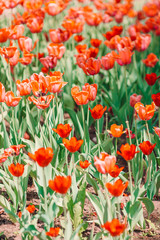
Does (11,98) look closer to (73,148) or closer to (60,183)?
(73,148)

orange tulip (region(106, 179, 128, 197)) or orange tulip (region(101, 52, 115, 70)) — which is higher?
orange tulip (region(101, 52, 115, 70))

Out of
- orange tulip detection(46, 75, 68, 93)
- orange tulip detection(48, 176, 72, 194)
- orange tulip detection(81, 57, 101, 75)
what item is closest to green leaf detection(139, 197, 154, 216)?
orange tulip detection(48, 176, 72, 194)

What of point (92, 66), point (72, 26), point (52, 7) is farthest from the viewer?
point (52, 7)

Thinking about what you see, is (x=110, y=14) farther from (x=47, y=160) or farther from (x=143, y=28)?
(x=47, y=160)

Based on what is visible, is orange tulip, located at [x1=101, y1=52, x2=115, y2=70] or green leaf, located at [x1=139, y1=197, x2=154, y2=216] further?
orange tulip, located at [x1=101, y1=52, x2=115, y2=70]

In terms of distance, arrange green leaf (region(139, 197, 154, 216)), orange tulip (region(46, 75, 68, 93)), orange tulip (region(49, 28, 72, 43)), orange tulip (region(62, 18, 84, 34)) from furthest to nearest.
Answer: orange tulip (region(62, 18, 84, 34)), orange tulip (region(49, 28, 72, 43)), orange tulip (region(46, 75, 68, 93)), green leaf (region(139, 197, 154, 216))

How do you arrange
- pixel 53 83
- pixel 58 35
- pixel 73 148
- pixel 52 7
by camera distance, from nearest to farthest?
pixel 73 148 → pixel 53 83 → pixel 58 35 → pixel 52 7

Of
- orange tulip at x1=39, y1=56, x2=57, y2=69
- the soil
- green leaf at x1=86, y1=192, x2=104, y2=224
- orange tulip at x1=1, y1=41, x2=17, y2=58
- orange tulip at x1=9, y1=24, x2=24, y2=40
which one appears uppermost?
orange tulip at x1=9, y1=24, x2=24, y2=40

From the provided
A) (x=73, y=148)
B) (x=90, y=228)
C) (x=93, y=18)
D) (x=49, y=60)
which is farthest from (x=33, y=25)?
(x=90, y=228)

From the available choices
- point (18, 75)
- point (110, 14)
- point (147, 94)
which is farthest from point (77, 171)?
point (110, 14)

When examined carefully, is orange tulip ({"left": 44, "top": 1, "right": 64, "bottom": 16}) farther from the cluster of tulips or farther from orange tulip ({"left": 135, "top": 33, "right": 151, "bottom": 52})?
orange tulip ({"left": 135, "top": 33, "right": 151, "bottom": 52})

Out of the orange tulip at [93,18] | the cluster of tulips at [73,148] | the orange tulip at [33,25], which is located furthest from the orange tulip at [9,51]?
the orange tulip at [93,18]

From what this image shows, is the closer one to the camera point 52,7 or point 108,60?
point 108,60

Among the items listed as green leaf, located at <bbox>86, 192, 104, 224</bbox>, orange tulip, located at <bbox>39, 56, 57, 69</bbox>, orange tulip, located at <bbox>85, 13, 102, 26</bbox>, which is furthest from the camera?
orange tulip, located at <bbox>85, 13, 102, 26</bbox>
